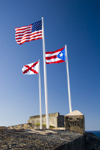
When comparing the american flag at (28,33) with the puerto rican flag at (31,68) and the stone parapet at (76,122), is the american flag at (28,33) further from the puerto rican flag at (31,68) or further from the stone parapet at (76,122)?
the stone parapet at (76,122)

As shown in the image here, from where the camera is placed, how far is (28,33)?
49.8 ft

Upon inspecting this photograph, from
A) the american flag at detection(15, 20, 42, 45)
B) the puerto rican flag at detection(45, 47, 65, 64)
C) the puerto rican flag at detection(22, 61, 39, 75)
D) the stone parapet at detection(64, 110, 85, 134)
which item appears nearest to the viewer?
the stone parapet at detection(64, 110, 85, 134)

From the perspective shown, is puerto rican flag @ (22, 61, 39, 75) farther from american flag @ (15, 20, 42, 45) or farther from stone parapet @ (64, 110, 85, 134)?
stone parapet @ (64, 110, 85, 134)

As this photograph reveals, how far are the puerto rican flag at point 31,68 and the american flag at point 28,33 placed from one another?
2.60 metres

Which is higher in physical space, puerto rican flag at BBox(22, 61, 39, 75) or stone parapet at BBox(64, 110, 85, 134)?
puerto rican flag at BBox(22, 61, 39, 75)

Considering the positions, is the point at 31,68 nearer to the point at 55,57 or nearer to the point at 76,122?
the point at 55,57

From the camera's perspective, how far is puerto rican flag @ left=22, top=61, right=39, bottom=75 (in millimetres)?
15750

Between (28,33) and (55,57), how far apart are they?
155 inches

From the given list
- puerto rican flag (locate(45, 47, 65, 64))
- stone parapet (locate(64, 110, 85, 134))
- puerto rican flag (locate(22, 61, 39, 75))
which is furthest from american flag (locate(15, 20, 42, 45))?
stone parapet (locate(64, 110, 85, 134))

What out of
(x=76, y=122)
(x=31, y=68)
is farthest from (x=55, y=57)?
(x=76, y=122)

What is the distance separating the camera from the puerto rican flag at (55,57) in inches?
566

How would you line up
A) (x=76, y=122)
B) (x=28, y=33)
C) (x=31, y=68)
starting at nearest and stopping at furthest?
(x=76, y=122) < (x=28, y=33) < (x=31, y=68)

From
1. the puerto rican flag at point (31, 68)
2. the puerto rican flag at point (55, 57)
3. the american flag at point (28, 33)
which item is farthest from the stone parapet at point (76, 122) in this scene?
the american flag at point (28, 33)

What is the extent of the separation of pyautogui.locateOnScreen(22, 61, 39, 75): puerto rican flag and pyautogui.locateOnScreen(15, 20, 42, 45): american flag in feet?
8.54
